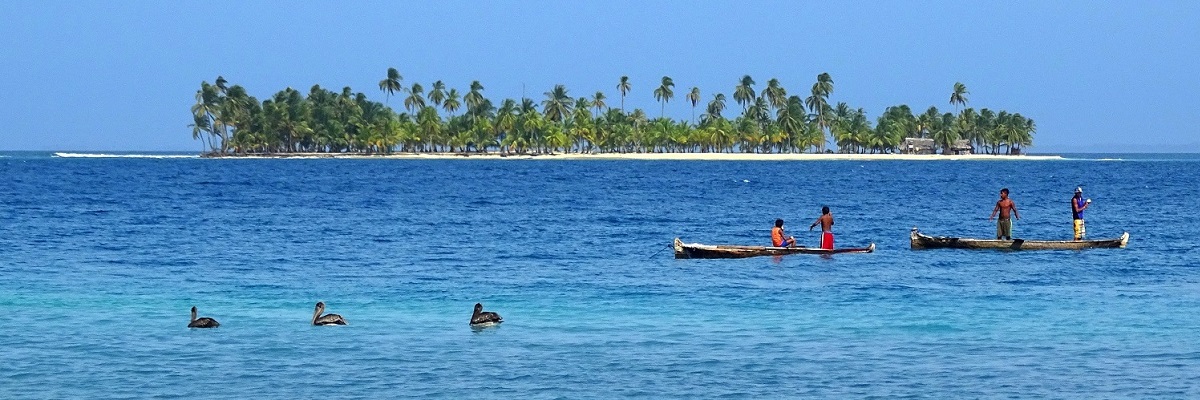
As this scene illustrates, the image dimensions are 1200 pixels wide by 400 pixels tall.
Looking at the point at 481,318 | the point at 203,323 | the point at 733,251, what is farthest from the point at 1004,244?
the point at 203,323

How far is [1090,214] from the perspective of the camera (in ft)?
218

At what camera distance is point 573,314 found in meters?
26.0

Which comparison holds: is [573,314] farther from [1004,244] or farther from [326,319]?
[1004,244]

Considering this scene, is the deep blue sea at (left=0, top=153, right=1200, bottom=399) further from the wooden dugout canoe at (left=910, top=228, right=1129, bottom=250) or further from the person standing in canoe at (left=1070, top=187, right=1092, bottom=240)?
the person standing in canoe at (left=1070, top=187, right=1092, bottom=240)

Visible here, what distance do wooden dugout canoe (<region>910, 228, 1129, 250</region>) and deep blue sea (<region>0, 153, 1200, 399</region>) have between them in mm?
663

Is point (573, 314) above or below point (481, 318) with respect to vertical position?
below

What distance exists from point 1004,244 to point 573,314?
18447mm

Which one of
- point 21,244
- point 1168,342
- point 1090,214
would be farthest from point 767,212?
point 1168,342

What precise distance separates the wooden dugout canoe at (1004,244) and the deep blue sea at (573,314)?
2.18 ft

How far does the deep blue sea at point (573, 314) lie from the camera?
19250 millimetres

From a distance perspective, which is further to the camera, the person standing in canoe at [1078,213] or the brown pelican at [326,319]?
the person standing in canoe at [1078,213]

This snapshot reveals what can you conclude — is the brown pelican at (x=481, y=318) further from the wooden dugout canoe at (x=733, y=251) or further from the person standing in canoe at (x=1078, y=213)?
the person standing in canoe at (x=1078, y=213)

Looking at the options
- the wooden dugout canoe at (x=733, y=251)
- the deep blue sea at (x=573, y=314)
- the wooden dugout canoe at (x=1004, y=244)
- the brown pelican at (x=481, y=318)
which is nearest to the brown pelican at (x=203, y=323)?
the deep blue sea at (x=573, y=314)

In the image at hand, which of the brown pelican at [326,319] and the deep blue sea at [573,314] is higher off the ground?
the brown pelican at [326,319]
